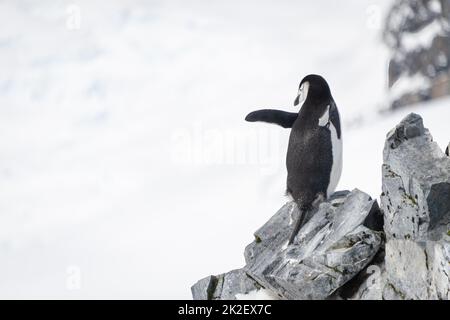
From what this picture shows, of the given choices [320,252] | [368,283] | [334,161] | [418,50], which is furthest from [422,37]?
[368,283]

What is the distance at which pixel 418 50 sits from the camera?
37125 mm

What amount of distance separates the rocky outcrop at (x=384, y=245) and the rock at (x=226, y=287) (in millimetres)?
18

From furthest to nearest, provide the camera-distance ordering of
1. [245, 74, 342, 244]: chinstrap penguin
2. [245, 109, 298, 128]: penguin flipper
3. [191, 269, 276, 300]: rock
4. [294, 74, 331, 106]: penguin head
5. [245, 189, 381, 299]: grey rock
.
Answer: [245, 109, 298, 128]: penguin flipper < [294, 74, 331, 106]: penguin head < [245, 74, 342, 244]: chinstrap penguin < [191, 269, 276, 300]: rock < [245, 189, 381, 299]: grey rock

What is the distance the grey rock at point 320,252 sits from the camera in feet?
21.6

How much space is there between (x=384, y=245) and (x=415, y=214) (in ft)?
1.94

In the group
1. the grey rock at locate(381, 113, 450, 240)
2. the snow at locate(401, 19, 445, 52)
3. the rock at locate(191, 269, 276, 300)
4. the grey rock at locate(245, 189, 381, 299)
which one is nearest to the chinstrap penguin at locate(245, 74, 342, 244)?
the grey rock at locate(245, 189, 381, 299)

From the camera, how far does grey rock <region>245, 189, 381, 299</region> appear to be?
6586mm

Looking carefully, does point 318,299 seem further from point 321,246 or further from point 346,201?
point 346,201

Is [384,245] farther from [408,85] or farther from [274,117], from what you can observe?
[408,85]

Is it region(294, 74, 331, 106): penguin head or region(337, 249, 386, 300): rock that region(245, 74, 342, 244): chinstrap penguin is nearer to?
region(294, 74, 331, 106): penguin head

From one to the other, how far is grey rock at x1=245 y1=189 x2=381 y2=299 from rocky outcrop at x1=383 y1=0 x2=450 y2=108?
1171 inches

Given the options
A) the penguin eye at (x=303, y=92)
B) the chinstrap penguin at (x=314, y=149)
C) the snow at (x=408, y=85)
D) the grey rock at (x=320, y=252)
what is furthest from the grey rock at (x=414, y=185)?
the snow at (x=408, y=85)

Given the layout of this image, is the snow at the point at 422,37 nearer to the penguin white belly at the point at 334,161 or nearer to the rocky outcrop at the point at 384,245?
the penguin white belly at the point at 334,161
